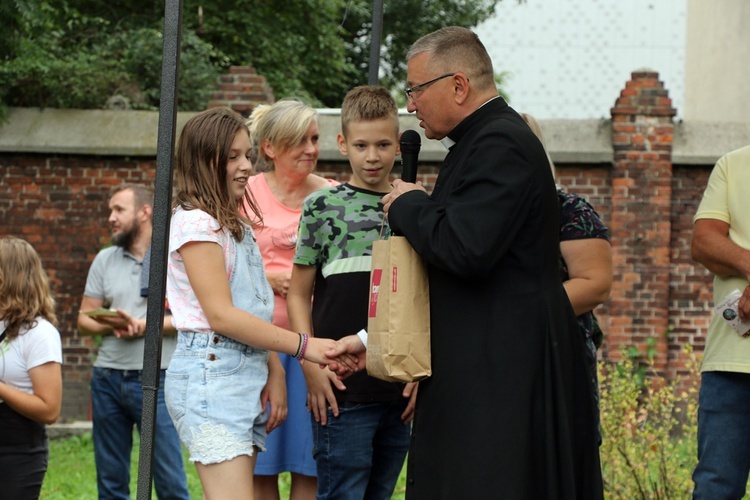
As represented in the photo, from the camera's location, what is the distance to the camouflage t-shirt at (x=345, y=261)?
3840 mm

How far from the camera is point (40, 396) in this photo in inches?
173

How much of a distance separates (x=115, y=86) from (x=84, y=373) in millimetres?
3274

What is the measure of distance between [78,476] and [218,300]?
4.64 metres

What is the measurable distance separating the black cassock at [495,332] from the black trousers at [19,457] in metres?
1.91

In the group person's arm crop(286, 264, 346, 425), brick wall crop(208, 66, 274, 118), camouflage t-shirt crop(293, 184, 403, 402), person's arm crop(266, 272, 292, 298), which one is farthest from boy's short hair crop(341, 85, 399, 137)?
brick wall crop(208, 66, 274, 118)

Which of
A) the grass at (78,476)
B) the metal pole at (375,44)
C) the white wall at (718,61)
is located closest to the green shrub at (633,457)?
the grass at (78,476)

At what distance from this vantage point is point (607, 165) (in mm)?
9219

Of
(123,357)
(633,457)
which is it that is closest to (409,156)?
(123,357)

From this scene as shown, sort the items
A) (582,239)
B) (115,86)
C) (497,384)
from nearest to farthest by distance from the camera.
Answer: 1. (497,384)
2. (582,239)
3. (115,86)

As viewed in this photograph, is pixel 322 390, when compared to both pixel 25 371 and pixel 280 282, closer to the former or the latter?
pixel 280 282

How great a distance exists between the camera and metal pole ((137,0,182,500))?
3.38m

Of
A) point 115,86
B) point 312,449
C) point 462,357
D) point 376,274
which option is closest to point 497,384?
point 462,357

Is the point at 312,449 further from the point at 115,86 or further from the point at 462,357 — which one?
the point at 115,86

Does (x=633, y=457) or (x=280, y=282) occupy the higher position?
(x=280, y=282)
